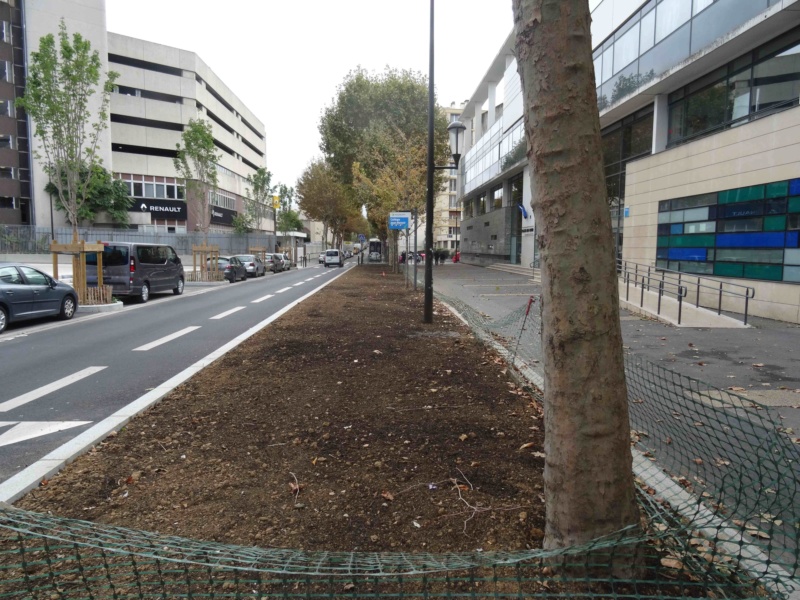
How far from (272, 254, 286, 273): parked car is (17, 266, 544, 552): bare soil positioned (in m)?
35.8

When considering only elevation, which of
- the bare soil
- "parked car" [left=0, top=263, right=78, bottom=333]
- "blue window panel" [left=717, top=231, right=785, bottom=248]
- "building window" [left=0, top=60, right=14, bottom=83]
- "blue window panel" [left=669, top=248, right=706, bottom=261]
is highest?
"building window" [left=0, top=60, right=14, bottom=83]

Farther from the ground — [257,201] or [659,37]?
[659,37]

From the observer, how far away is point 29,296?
38.8ft

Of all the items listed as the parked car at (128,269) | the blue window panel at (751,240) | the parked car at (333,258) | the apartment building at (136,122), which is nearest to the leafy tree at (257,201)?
the apartment building at (136,122)

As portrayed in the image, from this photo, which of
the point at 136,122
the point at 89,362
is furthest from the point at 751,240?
the point at 136,122

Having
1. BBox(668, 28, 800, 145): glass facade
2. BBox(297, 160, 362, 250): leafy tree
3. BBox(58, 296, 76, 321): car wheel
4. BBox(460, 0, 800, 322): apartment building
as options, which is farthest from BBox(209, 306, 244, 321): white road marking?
BBox(297, 160, 362, 250): leafy tree

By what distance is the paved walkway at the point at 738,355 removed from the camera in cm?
612

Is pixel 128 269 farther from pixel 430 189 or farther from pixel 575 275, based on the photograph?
pixel 575 275

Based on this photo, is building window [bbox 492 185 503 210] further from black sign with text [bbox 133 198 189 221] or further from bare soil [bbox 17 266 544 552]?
bare soil [bbox 17 266 544 552]

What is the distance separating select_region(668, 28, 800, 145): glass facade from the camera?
41.8ft

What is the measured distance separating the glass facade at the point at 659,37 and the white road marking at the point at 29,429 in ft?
40.3

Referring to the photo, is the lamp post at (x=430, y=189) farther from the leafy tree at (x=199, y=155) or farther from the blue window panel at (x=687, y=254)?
the leafy tree at (x=199, y=155)

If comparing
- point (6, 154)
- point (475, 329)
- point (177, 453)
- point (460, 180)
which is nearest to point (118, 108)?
point (6, 154)

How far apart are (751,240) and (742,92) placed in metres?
4.32
